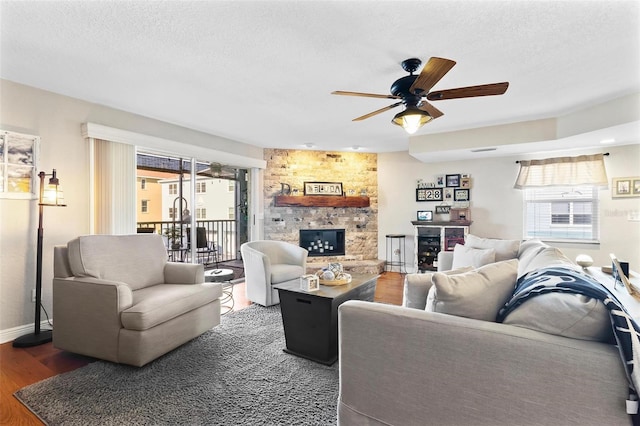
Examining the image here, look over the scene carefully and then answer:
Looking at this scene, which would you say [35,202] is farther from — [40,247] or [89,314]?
[89,314]

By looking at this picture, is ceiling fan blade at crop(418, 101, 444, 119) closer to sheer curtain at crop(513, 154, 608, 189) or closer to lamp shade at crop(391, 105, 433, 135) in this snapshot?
lamp shade at crop(391, 105, 433, 135)

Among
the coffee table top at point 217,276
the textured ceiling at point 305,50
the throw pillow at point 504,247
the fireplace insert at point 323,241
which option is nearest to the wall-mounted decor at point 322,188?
the fireplace insert at point 323,241

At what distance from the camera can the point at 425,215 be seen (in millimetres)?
5738

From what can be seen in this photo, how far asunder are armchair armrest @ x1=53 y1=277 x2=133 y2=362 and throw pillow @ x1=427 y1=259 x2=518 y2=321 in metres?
2.18

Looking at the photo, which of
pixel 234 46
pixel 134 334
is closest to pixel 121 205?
pixel 134 334

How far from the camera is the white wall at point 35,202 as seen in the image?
2.81m

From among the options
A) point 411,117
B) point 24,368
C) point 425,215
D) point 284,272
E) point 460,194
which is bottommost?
point 24,368

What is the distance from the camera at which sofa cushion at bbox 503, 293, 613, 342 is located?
1.03m

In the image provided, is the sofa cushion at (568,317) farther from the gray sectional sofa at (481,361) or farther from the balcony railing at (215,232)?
the balcony railing at (215,232)

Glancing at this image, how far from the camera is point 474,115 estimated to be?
3838 mm

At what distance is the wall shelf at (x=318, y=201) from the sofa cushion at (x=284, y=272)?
1777 mm

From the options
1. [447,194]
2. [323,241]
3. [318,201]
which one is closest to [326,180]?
[318,201]

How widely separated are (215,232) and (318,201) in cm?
195

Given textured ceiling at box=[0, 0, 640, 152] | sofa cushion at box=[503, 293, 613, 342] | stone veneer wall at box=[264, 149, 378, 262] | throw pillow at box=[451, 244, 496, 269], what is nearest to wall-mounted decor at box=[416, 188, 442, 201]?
stone veneer wall at box=[264, 149, 378, 262]
